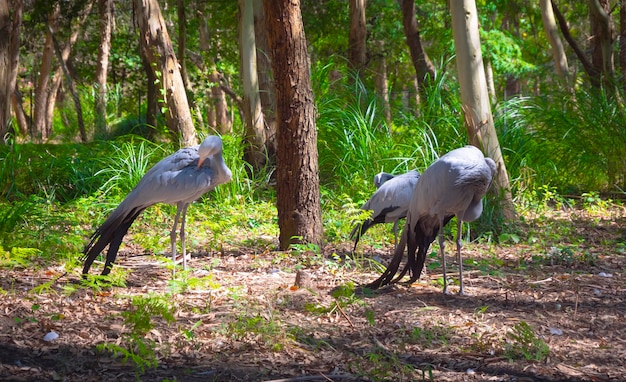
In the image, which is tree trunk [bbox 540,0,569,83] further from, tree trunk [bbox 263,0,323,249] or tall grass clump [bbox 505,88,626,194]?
tree trunk [bbox 263,0,323,249]

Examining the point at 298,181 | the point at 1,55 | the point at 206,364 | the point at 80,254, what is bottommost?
the point at 206,364

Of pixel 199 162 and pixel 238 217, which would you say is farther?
pixel 238 217

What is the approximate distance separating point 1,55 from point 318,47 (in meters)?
Result: 9.20

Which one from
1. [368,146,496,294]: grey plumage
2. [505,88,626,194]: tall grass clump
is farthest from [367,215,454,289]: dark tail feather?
[505,88,626,194]: tall grass clump

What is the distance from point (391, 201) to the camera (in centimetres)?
665

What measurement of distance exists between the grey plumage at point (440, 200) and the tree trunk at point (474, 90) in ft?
6.95

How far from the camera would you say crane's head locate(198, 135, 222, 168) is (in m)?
5.96

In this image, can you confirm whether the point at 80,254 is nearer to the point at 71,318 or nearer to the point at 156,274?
the point at 156,274

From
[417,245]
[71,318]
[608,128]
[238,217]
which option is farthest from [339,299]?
[608,128]

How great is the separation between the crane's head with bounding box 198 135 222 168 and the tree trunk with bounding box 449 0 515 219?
125 inches

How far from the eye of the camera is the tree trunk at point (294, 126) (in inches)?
247

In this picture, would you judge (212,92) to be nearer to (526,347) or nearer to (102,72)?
(102,72)

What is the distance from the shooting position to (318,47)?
1844cm

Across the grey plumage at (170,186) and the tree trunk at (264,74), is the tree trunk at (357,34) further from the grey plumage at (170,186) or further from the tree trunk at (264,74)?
the grey plumage at (170,186)
